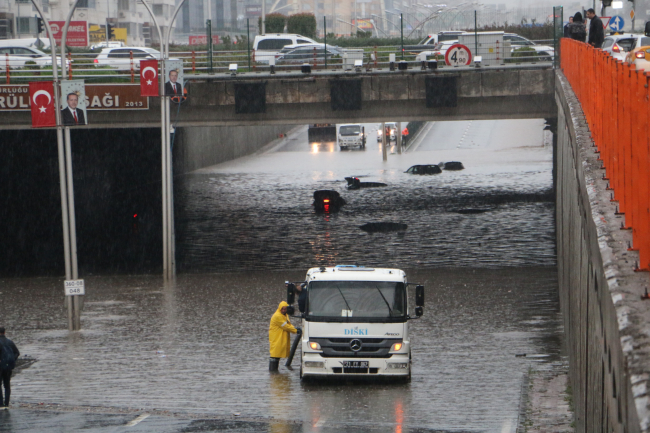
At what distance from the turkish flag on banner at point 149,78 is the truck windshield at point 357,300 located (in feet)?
50.6

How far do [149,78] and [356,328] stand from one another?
16.3 meters

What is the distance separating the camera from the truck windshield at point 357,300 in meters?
15.5

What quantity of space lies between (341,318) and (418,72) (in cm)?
1961

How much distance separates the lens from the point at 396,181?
57.7 meters

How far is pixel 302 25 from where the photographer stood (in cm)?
8194

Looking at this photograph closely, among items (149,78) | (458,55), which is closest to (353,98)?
(458,55)

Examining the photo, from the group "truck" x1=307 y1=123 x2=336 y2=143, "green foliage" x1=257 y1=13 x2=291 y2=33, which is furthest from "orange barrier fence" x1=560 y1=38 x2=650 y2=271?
"truck" x1=307 y1=123 x2=336 y2=143

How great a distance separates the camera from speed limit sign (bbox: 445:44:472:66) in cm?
3562

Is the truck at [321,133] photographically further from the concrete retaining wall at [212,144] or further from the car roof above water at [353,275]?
the car roof above water at [353,275]

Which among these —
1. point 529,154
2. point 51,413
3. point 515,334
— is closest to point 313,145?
point 529,154

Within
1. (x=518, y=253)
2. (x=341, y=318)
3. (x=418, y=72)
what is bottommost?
(x=518, y=253)

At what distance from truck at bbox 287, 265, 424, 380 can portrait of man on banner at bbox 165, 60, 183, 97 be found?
1503 cm

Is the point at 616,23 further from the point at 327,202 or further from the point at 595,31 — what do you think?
the point at 595,31

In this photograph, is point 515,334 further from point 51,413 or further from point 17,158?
point 17,158
